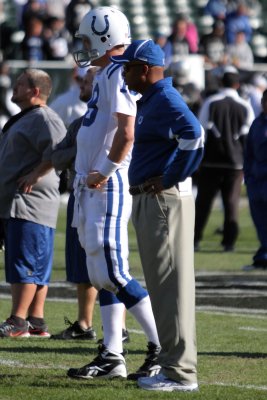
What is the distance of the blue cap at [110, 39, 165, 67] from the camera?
6340 millimetres

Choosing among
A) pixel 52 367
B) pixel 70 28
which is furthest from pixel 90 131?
pixel 70 28

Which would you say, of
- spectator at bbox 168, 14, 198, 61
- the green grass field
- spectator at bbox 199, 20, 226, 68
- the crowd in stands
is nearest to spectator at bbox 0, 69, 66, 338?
the green grass field

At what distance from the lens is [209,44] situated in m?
24.7

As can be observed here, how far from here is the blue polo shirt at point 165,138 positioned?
20.0 ft

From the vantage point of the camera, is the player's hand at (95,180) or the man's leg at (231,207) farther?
the man's leg at (231,207)

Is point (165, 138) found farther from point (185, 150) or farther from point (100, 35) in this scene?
point (100, 35)

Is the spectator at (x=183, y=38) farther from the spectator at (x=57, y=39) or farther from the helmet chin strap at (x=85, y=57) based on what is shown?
the helmet chin strap at (x=85, y=57)

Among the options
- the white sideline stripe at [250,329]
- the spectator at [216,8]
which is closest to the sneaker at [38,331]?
the white sideline stripe at [250,329]

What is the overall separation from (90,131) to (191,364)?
146cm

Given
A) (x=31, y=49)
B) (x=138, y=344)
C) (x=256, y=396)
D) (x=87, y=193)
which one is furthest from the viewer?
(x=31, y=49)

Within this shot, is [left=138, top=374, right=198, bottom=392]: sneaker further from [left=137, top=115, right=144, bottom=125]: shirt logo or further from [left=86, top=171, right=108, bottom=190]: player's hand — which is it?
[left=137, top=115, right=144, bottom=125]: shirt logo

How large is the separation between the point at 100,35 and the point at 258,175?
18.1ft

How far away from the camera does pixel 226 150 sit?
563 inches

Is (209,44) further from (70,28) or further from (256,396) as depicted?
(256,396)
